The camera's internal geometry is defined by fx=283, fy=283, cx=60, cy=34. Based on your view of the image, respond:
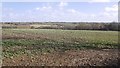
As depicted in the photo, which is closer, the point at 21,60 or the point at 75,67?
the point at 75,67

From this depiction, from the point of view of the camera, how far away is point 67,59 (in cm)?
1759

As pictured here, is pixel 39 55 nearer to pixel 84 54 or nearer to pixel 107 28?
pixel 84 54

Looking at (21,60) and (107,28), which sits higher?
(21,60)

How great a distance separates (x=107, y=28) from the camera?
54.3m

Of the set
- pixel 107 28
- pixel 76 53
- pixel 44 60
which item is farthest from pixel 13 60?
pixel 107 28

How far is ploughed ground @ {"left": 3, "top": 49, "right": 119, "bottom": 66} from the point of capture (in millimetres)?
16438

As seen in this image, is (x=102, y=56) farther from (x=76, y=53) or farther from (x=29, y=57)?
(x=29, y=57)

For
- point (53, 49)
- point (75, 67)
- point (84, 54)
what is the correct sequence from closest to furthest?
point (75, 67) < point (84, 54) < point (53, 49)

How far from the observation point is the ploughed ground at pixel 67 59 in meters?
16.4

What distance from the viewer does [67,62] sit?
→ 16.7 metres

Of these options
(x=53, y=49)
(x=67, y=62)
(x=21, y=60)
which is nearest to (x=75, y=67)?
(x=67, y=62)

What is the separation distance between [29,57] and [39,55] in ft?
3.05

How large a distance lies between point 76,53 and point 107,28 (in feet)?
117

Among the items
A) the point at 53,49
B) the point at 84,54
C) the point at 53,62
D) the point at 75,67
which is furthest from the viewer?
the point at 53,49
